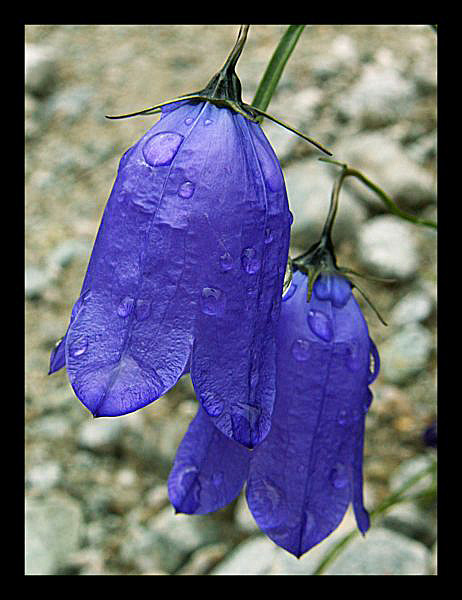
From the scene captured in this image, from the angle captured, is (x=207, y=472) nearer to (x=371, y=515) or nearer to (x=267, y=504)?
(x=267, y=504)

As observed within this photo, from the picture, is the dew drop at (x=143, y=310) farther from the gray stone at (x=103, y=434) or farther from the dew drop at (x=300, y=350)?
the gray stone at (x=103, y=434)

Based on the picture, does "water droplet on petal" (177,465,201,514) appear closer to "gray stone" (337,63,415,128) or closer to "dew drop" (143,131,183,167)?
"dew drop" (143,131,183,167)

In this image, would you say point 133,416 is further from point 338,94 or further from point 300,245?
point 338,94

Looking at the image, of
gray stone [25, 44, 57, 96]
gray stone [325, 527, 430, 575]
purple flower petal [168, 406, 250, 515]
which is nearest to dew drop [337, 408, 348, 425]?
purple flower petal [168, 406, 250, 515]

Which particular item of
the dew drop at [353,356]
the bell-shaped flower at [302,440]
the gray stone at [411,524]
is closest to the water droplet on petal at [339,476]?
the bell-shaped flower at [302,440]

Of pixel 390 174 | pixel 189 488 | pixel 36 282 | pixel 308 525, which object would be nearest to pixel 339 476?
pixel 308 525

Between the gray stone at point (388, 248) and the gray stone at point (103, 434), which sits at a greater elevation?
the gray stone at point (388, 248)
